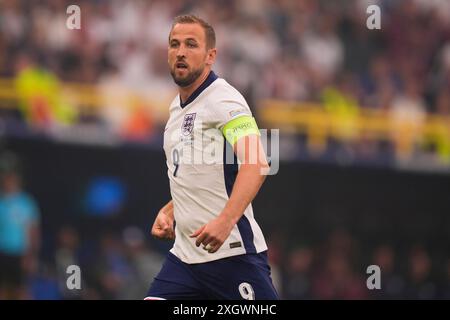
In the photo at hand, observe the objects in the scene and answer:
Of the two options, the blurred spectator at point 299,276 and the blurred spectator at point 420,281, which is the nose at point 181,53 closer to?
the blurred spectator at point 299,276

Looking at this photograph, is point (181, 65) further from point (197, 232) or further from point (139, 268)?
point (139, 268)

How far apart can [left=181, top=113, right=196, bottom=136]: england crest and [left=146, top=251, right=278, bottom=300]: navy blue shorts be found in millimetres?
784

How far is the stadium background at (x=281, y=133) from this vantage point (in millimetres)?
14039

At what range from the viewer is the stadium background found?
14.0 m

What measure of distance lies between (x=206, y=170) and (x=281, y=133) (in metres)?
9.59

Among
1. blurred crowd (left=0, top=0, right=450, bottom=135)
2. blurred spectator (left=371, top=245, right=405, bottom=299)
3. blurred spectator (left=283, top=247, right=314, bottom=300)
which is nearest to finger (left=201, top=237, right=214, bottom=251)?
blurred crowd (left=0, top=0, right=450, bottom=135)

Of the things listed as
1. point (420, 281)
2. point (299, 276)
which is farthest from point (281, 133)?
point (420, 281)

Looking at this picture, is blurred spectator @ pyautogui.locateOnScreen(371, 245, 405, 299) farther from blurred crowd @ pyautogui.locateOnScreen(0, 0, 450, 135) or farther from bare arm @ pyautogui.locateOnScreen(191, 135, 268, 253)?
bare arm @ pyautogui.locateOnScreen(191, 135, 268, 253)

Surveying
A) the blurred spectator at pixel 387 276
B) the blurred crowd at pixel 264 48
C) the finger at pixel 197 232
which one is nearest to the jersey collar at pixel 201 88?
the finger at pixel 197 232

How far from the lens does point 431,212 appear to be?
18031 mm

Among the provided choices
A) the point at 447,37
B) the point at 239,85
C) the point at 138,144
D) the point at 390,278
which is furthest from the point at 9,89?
the point at 447,37

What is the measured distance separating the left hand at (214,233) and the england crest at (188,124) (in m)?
0.80
